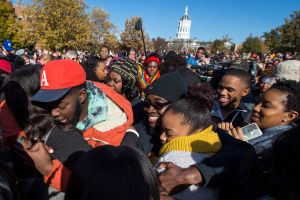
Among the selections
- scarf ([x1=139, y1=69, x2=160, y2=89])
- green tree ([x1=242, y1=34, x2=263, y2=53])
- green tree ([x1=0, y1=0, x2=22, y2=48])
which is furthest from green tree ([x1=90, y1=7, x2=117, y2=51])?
scarf ([x1=139, y1=69, x2=160, y2=89])

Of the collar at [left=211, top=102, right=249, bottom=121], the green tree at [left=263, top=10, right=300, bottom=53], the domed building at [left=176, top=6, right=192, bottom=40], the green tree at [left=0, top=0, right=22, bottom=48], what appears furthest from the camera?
the domed building at [left=176, top=6, right=192, bottom=40]

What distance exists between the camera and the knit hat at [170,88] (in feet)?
6.68

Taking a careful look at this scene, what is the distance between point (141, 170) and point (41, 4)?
87.8 ft

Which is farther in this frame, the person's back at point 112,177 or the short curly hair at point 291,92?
the short curly hair at point 291,92

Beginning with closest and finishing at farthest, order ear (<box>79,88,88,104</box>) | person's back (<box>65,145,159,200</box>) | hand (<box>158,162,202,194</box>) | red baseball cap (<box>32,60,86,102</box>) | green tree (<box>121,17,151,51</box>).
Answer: person's back (<box>65,145,159,200</box>) → hand (<box>158,162,202,194</box>) → red baseball cap (<box>32,60,86,102</box>) → ear (<box>79,88,88,104</box>) → green tree (<box>121,17,151,51</box>)

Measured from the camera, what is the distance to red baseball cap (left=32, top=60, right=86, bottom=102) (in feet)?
5.82

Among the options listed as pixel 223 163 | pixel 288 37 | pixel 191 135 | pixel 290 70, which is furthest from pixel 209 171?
pixel 288 37

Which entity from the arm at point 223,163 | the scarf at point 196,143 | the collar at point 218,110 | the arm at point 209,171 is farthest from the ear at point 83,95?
the collar at point 218,110

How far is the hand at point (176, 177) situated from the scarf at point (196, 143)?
15 cm

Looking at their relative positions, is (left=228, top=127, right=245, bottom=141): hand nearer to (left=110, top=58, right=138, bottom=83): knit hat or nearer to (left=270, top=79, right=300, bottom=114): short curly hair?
(left=270, top=79, right=300, bottom=114): short curly hair

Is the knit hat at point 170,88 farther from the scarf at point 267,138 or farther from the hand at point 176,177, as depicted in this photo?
the hand at point 176,177

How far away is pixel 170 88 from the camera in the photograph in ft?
6.76

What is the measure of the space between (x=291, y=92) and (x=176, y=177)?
1388 millimetres

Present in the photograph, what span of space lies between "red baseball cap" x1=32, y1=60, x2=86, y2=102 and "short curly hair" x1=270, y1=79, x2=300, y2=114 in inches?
61.6
